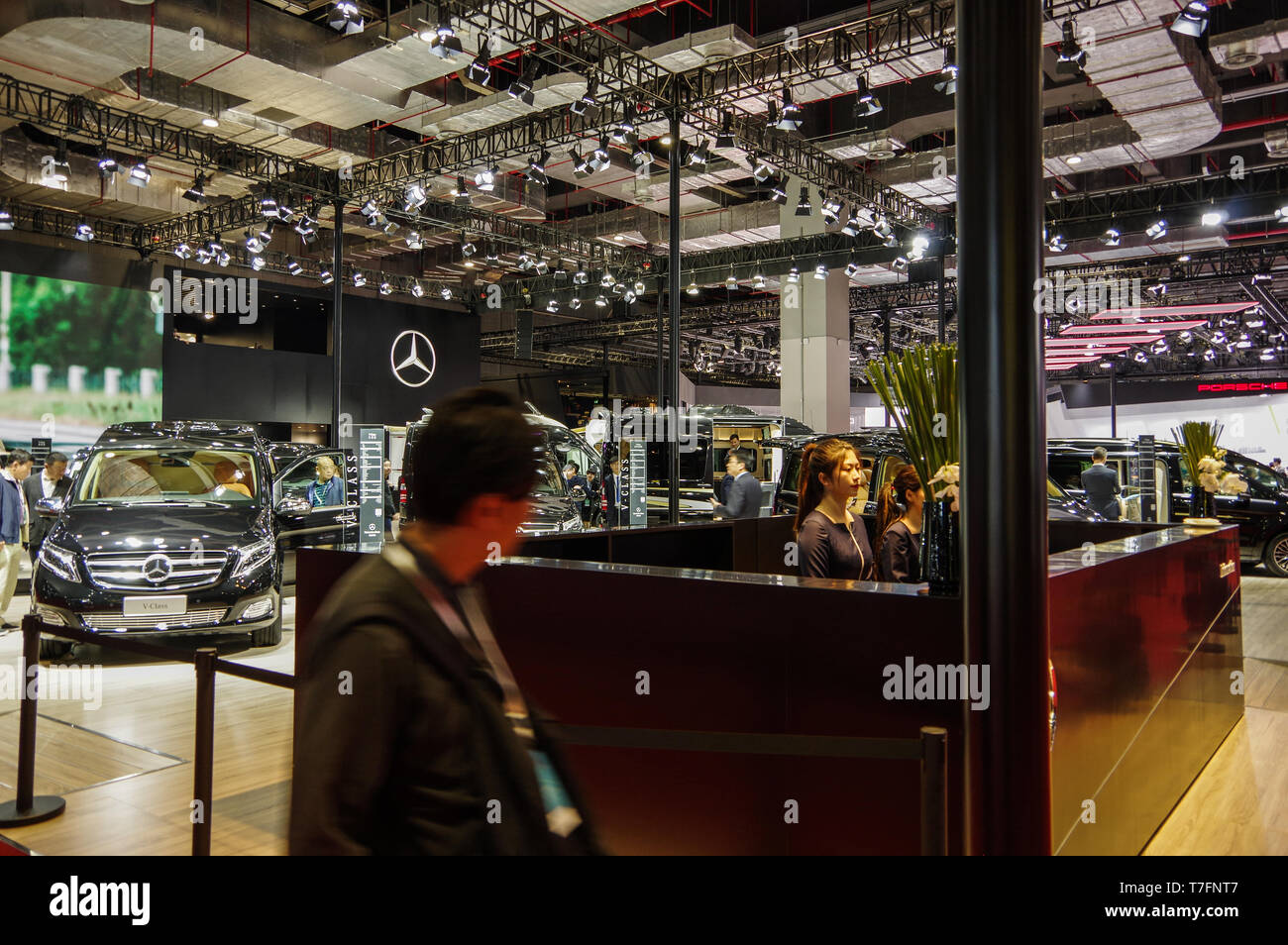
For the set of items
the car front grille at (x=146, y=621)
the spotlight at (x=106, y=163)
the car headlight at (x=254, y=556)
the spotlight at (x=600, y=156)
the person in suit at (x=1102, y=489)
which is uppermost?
the spotlight at (x=106, y=163)

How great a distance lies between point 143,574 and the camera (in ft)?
21.1

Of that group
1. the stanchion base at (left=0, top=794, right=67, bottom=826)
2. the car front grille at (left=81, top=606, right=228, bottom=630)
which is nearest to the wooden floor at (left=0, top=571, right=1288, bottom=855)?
the stanchion base at (left=0, top=794, right=67, bottom=826)

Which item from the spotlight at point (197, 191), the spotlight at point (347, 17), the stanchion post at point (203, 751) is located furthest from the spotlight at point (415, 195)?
the stanchion post at point (203, 751)

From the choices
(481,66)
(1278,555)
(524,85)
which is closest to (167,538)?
(481,66)

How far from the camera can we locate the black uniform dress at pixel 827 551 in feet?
12.2

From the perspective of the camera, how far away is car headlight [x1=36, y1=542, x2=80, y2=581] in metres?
6.34

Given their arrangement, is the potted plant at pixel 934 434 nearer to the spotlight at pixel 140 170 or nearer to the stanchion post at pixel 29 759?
the stanchion post at pixel 29 759

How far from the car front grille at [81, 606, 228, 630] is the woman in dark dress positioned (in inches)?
187

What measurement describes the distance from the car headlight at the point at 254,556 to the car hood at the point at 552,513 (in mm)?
2568

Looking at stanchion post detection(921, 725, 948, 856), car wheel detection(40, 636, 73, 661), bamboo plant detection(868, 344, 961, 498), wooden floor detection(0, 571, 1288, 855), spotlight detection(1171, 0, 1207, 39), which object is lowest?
wooden floor detection(0, 571, 1288, 855)

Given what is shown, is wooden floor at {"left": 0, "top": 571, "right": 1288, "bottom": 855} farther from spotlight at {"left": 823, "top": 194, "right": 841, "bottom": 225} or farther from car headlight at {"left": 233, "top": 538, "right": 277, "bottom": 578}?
spotlight at {"left": 823, "top": 194, "right": 841, "bottom": 225}
